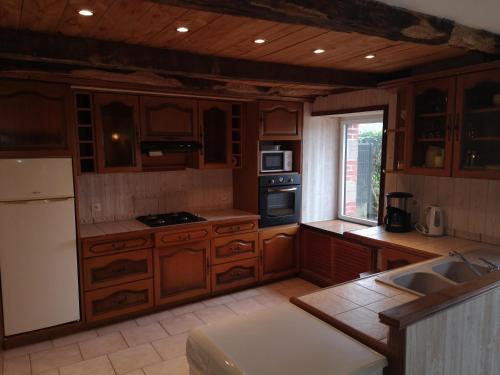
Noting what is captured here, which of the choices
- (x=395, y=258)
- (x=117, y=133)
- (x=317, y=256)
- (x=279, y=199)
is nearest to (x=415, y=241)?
(x=395, y=258)

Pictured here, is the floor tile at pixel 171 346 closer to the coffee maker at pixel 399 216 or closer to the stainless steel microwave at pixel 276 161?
the stainless steel microwave at pixel 276 161

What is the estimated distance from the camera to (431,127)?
2.96 m

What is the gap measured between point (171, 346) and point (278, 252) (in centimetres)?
170

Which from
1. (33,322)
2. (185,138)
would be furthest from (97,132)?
(33,322)

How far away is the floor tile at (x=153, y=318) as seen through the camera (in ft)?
11.3

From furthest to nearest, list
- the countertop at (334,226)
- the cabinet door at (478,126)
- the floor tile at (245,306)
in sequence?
the countertop at (334,226)
the floor tile at (245,306)
the cabinet door at (478,126)

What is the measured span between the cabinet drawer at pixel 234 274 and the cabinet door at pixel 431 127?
1991mm

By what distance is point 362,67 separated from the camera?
10.4ft

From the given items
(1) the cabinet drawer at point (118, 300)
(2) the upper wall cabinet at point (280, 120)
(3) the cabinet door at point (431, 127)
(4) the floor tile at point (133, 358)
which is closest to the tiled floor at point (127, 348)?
(4) the floor tile at point (133, 358)

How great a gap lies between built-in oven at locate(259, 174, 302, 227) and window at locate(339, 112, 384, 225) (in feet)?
2.24

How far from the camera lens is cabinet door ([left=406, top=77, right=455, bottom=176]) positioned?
9.10 ft

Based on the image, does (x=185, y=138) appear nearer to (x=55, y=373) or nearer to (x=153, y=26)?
(x=153, y=26)

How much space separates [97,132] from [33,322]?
1694 mm

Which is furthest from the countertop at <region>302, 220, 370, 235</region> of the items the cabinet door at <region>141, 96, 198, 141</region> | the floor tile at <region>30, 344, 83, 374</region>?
the floor tile at <region>30, 344, 83, 374</region>
